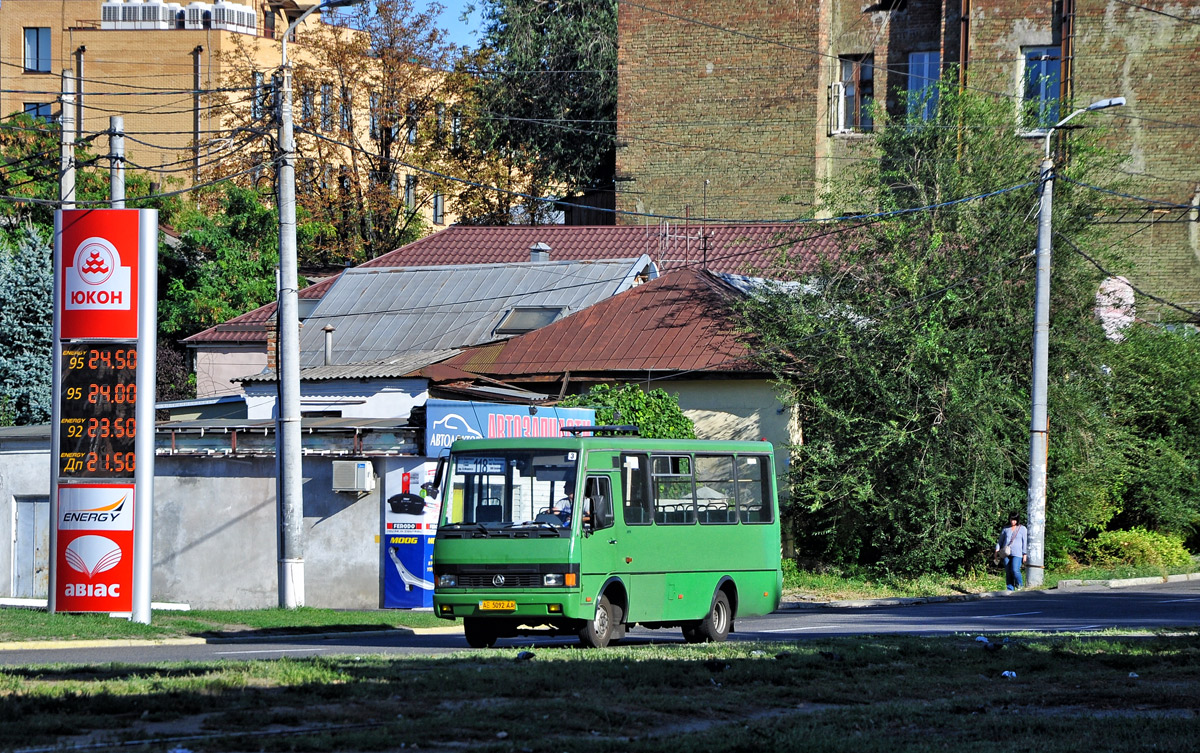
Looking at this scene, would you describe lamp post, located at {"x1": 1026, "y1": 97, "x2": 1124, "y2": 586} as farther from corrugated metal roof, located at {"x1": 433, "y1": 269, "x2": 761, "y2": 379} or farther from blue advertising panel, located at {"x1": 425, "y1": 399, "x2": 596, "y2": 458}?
blue advertising panel, located at {"x1": 425, "y1": 399, "x2": 596, "y2": 458}

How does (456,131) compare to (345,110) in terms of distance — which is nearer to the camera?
(345,110)

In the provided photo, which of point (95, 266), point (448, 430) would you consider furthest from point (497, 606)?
point (448, 430)

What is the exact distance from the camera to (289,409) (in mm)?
22406

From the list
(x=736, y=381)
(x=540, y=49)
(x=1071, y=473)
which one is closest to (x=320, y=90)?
(x=540, y=49)

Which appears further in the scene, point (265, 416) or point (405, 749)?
point (265, 416)

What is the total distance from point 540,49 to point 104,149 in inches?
1010

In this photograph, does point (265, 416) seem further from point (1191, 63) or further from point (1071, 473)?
point (1191, 63)

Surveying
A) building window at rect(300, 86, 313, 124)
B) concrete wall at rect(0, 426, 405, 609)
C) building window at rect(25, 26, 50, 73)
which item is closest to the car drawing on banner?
concrete wall at rect(0, 426, 405, 609)

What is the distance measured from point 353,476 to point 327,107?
118ft

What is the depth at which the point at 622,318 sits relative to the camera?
116 feet

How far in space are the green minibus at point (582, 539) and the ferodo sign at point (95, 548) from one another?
17.8ft

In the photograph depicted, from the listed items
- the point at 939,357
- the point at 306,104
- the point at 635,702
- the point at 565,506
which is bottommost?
the point at 635,702

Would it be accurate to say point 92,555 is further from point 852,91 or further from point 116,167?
point 852,91

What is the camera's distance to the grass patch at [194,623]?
718 inches
